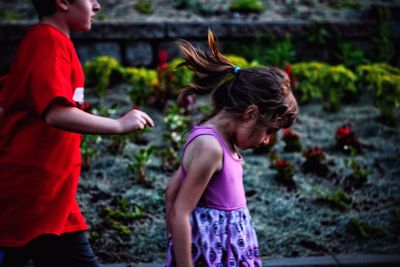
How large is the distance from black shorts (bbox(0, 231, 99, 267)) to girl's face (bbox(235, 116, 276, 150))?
0.76 m

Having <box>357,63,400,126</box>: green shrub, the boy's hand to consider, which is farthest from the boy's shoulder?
<box>357,63,400,126</box>: green shrub

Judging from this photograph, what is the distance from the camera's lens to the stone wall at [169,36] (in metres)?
6.50

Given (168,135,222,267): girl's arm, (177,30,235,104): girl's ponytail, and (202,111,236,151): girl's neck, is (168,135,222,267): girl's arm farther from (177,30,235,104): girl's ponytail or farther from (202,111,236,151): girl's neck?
(177,30,235,104): girl's ponytail

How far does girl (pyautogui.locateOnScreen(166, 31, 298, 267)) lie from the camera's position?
2.10m

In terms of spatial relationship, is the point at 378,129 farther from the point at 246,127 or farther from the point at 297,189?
the point at 246,127

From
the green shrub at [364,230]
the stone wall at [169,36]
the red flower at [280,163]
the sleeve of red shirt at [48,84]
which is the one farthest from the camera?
the stone wall at [169,36]

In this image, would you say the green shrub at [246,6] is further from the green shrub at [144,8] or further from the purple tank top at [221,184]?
the purple tank top at [221,184]

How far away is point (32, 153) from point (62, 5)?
1.94 feet

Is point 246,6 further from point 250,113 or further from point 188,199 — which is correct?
point 188,199

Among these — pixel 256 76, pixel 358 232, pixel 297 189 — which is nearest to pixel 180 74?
pixel 297 189

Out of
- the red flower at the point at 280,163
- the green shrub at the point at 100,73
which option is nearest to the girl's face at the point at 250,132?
the red flower at the point at 280,163

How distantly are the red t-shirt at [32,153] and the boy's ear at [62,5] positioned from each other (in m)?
0.10

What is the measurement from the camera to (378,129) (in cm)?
541

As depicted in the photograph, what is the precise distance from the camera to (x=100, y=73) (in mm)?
5934
